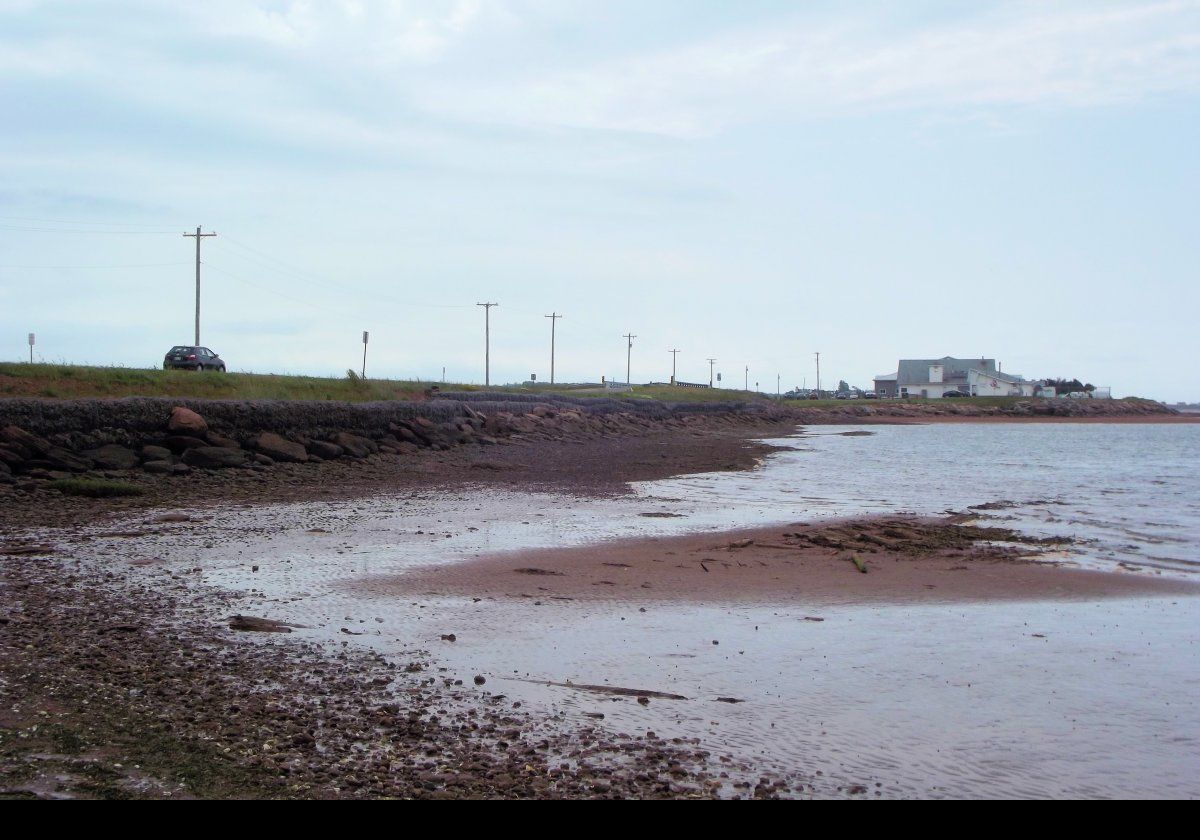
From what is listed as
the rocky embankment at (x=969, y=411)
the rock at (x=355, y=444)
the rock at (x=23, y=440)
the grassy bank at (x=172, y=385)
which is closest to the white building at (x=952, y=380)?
the rocky embankment at (x=969, y=411)

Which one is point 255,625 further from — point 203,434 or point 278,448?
point 278,448

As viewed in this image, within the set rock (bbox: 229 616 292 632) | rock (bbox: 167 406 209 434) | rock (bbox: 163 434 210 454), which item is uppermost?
rock (bbox: 167 406 209 434)

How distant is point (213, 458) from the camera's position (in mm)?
23250

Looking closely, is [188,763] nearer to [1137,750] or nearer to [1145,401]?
[1137,750]

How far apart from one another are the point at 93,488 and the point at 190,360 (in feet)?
84.2

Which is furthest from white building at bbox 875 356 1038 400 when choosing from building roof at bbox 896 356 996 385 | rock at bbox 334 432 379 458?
rock at bbox 334 432 379 458

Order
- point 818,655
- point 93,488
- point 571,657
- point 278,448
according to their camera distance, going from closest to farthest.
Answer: point 571,657, point 818,655, point 93,488, point 278,448

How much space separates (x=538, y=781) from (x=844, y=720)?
8.23 feet

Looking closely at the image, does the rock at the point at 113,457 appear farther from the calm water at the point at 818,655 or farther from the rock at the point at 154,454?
the calm water at the point at 818,655

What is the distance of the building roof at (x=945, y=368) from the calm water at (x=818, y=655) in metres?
122

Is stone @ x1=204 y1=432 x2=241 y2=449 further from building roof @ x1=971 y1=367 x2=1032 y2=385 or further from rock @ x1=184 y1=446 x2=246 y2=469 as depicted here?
building roof @ x1=971 y1=367 x2=1032 y2=385

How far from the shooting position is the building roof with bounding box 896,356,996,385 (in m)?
136

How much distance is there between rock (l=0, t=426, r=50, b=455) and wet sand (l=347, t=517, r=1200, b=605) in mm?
12052

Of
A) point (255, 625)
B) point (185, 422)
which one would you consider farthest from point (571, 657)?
point (185, 422)
